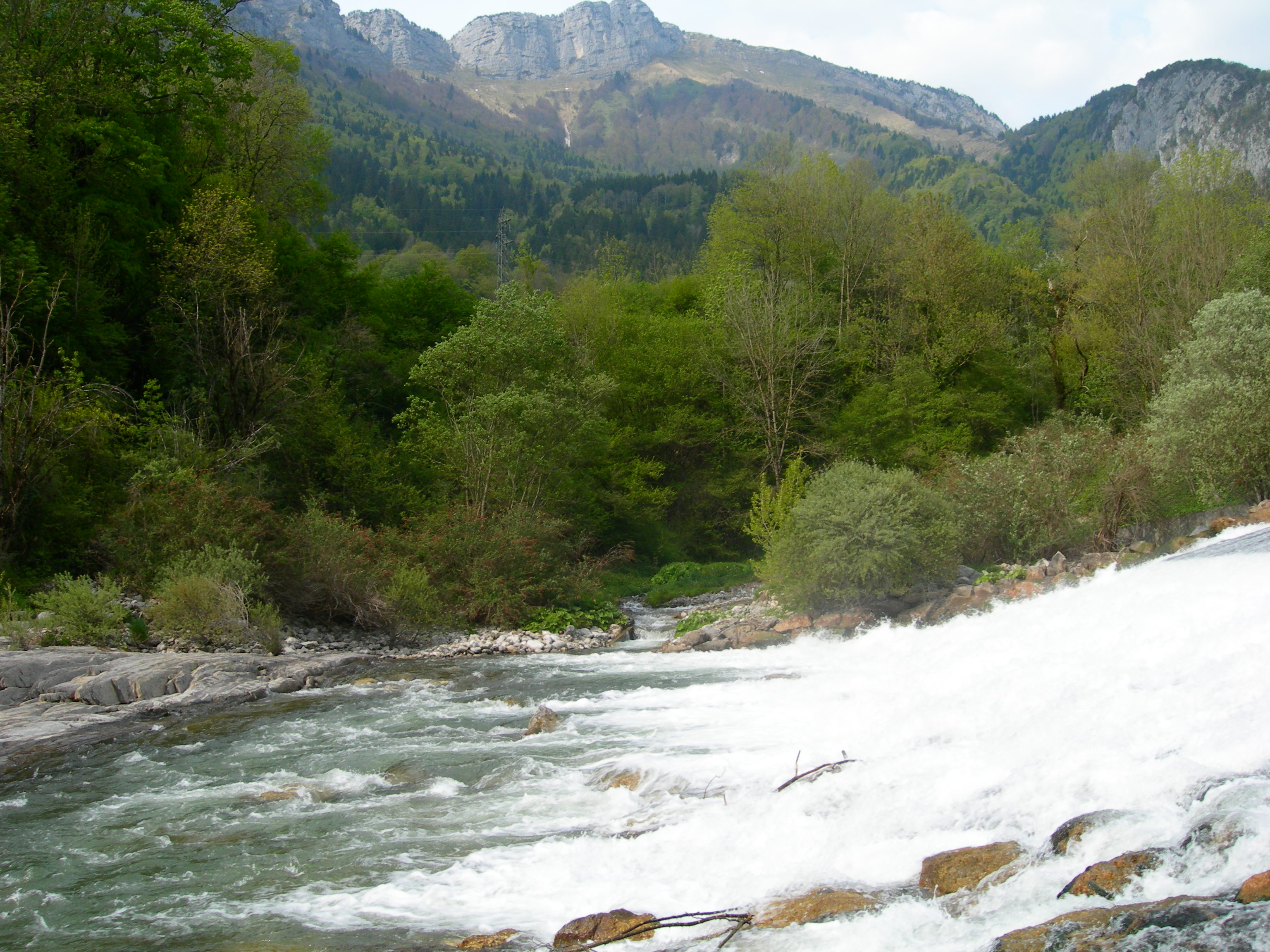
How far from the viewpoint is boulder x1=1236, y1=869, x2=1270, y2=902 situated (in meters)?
5.14

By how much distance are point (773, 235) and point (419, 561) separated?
25.6 meters

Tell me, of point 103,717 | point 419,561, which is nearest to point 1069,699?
point 103,717

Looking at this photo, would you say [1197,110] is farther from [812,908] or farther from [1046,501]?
[812,908]

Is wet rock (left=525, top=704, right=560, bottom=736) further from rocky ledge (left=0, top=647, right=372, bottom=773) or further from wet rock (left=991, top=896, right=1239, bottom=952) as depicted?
wet rock (left=991, top=896, right=1239, bottom=952)

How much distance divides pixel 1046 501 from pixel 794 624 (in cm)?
857

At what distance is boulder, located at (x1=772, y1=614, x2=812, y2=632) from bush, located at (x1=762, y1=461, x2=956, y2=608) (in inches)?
13.5

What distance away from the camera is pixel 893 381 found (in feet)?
121

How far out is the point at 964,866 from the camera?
644 cm

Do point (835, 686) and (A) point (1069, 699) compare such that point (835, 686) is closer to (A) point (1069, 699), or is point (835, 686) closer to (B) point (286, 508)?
(A) point (1069, 699)

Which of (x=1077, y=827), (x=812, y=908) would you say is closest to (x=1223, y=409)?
(x=1077, y=827)

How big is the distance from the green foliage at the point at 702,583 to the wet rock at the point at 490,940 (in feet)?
77.1

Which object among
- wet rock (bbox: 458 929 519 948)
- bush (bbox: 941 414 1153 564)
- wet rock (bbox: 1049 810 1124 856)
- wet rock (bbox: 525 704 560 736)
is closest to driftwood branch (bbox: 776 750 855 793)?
wet rock (bbox: 1049 810 1124 856)

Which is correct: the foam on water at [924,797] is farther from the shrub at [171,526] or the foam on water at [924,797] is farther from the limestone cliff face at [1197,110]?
the limestone cliff face at [1197,110]

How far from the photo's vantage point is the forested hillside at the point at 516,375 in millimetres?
20188
